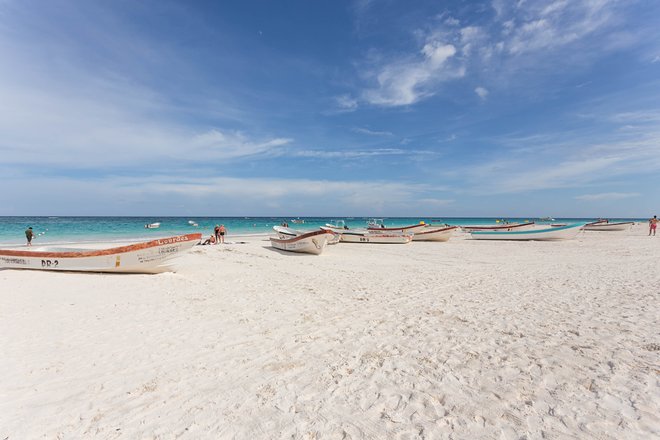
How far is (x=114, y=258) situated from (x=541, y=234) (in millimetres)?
29548

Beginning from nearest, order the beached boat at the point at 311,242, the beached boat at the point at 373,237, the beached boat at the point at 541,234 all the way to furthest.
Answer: the beached boat at the point at 311,242 → the beached boat at the point at 373,237 → the beached boat at the point at 541,234

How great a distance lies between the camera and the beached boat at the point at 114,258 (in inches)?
419

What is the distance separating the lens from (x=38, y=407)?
3.50 meters

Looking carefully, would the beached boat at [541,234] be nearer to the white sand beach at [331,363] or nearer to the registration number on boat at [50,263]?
the white sand beach at [331,363]

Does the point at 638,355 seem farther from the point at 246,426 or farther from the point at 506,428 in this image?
the point at 246,426

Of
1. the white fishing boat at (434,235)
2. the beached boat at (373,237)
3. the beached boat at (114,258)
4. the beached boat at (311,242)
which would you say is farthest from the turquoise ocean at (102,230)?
the beached boat at (114,258)

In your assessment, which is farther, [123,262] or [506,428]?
[123,262]

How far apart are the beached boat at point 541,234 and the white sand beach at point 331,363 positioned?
1998 cm

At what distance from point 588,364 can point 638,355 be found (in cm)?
92

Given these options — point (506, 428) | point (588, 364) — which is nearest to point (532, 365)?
point (588, 364)

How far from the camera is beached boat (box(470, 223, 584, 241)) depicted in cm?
2633

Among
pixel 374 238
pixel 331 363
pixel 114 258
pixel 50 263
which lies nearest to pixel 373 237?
pixel 374 238

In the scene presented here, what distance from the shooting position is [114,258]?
10.7 metres

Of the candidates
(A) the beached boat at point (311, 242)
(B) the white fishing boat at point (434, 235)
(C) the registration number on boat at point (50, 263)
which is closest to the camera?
(C) the registration number on boat at point (50, 263)
